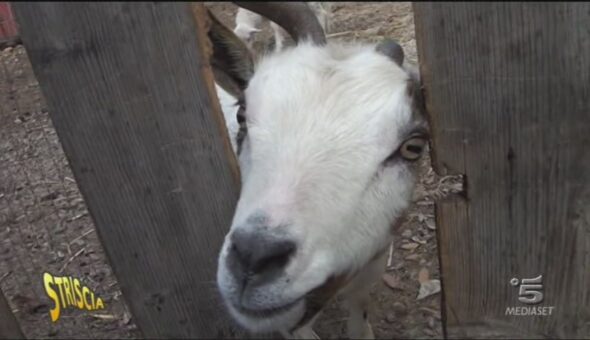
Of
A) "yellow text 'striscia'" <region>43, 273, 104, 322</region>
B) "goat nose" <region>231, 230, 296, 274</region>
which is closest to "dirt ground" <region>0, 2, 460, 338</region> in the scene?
"yellow text 'striscia'" <region>43, 273, 104, 322</region>

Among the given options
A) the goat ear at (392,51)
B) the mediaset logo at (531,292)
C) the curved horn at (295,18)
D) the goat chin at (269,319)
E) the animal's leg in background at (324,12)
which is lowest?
the animal's leg in background at (324,12)

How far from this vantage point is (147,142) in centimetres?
242

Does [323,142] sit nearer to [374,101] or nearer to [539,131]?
[374,101]

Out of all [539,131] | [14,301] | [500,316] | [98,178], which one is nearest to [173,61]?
[98,178]

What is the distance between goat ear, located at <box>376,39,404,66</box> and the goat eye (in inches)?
18.1

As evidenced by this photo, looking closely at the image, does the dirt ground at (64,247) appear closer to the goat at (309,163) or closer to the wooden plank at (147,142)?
the goat at (309,163)

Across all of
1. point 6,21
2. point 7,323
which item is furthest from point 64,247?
point 7,323

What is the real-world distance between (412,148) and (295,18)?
0.78 metres

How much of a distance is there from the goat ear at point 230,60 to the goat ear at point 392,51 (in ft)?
2.00

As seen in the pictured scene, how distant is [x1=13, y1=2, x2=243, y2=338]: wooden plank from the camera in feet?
7.11

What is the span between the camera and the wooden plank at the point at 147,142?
2.17m

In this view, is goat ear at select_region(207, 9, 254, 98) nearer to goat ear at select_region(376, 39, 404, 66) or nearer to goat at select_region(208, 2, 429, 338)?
goat at select_region(208, 2, 429, 338)

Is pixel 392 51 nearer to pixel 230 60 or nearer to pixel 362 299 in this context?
pixel 230 60

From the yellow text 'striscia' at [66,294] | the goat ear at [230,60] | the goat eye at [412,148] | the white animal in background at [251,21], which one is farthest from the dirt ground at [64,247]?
the goat ear at [230,60]
